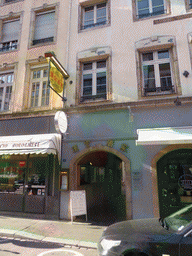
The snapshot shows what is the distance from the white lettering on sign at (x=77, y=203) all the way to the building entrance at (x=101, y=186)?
0.86 meters

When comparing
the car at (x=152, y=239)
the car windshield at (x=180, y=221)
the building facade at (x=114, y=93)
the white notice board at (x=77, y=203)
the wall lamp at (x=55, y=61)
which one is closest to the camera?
the car at (x=152, y=239)

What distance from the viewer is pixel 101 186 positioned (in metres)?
10.8

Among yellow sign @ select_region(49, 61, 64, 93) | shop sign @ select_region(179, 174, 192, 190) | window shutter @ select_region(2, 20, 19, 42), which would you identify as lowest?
shop sign @ select_region(179, 174, 192, 190)

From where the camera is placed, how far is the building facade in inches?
255

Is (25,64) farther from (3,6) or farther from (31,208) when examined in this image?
(31,208)

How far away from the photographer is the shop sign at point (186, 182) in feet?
21.0

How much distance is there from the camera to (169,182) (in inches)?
261

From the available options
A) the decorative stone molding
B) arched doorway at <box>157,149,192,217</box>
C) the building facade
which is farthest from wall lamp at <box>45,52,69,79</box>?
arched doorway at <box>157,149,192,217</box>

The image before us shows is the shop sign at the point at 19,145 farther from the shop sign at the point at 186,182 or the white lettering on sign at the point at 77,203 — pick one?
the shop sign at the point at 186,182

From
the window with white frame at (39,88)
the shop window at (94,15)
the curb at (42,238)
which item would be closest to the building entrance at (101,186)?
the curb at (42,238)

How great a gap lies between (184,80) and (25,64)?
7.43 meters

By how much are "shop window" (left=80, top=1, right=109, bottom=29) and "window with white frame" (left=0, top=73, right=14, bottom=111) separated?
4.57 m

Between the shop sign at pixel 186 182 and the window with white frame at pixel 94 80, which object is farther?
the window with white frame at pixel 94 80

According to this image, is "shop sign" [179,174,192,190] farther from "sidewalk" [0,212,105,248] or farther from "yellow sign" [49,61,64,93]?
"yellow sign" [49,61,64,93]
